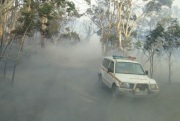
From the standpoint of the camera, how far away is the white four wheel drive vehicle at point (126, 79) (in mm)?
10922

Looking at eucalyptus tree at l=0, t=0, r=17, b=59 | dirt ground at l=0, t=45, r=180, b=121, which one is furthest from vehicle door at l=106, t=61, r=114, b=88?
eucalyptus tree at l=0, t=0, r=17, b=59

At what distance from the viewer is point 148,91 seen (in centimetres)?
1098

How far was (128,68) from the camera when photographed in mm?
12648

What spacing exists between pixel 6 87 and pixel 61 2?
211 inches

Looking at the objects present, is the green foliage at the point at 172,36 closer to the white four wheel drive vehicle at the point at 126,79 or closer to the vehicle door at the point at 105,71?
the white four wheel drive vehicle at the point at 126,79

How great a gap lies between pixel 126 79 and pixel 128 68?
5.21 feet

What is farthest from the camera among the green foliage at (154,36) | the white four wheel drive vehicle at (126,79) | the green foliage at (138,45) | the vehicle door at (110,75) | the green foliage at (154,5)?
the green foliage at (154,5)

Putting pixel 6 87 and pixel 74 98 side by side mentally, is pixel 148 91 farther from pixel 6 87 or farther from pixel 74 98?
pixel 6 87

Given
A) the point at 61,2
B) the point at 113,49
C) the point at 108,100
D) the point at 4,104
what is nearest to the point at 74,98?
the point at 108,100

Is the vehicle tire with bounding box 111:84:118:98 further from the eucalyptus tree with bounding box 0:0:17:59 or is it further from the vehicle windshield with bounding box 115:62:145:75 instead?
the eucalyptus tree with bounding box 0:0:17:59

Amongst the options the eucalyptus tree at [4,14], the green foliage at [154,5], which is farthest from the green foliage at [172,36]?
the green foliage at [154,5]

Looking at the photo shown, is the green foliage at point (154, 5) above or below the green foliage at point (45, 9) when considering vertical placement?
above

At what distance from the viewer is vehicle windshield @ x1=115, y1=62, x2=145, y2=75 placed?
40.8 ft

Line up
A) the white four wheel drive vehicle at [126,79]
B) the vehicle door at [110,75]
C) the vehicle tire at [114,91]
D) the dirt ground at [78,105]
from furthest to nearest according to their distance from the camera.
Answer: the vehicle door at [110,75]
the vehicle tire at [114,91]
the white four wheel drive vehicle at [126,79]
the dirt ground at [78,105]
